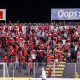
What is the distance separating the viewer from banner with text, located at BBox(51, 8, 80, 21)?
27438mm

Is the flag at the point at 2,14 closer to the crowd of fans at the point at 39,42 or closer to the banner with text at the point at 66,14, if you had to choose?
the crowd of fans at the point at 39,42

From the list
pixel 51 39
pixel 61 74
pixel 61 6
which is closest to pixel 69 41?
pixel 51 39

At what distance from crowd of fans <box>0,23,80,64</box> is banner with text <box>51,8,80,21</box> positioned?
199cm

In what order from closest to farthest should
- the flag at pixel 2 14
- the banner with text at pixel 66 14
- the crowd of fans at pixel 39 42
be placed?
the flag at pixel 2 14 → the banner with text at pixel 66 14 → the crowd of fans at pixel 39 42

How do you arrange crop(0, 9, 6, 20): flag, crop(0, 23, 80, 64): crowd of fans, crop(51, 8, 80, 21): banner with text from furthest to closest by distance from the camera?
crop(0, 23, 80, 64): crowd of fans → crop(51, 8, 80, 21): banner with text → crop(0, 9, 6, 20): flag

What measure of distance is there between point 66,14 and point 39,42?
332 cm

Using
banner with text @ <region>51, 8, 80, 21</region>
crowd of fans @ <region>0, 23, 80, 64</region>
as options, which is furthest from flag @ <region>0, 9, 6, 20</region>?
banner with text @ <region>51, 8, 80, 21</region>

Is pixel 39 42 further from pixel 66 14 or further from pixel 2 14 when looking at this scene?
pixel 2 14

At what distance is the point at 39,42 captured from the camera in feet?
98.9

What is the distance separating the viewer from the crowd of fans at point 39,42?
27.6m

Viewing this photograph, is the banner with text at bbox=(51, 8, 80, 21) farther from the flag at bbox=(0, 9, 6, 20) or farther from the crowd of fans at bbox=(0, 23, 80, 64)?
the flag at bbox=(0, 9, 6, 20)

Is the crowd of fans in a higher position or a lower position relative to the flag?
lower

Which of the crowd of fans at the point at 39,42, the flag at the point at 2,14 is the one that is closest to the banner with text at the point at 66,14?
the crowd of fans at the point at 39,42

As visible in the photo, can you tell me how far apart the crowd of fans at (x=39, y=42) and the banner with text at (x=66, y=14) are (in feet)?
6.53
